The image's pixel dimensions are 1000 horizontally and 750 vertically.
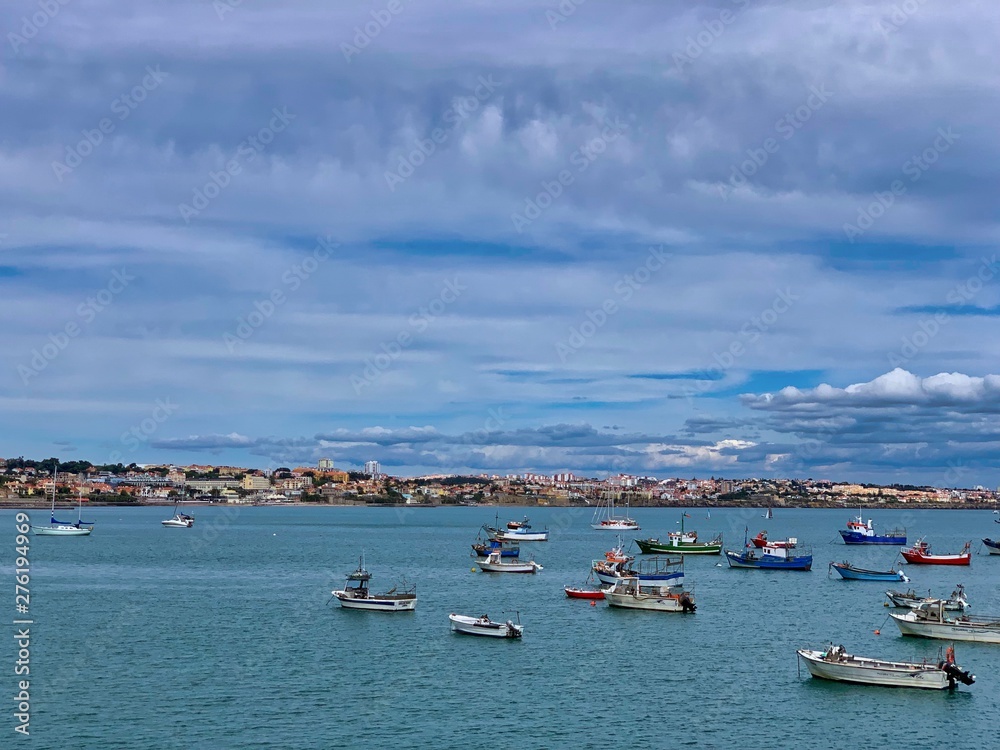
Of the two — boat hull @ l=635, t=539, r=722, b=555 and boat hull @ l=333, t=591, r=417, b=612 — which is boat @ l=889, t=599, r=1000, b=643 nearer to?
boat hull @ l=333, t=591, r=417, b=612

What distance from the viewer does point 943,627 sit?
5612cm

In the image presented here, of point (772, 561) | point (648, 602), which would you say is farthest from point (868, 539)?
point (648, 602)

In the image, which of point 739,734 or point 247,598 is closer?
point 739,734

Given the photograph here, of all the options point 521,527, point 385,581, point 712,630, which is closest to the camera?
point 712,630

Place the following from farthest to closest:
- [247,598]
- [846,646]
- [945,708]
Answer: [247,598]
[846,646]
[945,708]

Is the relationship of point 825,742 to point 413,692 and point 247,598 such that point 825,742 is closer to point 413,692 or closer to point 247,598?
point 413,692

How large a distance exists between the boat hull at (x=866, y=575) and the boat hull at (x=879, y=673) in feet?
162

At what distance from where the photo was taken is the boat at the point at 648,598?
67.5 meters

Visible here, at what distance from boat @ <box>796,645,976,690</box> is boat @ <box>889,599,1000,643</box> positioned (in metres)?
10.5

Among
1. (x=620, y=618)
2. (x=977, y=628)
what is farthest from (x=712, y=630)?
(x=977, y=628)

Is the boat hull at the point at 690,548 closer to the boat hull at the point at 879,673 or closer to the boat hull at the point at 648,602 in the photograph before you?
the boat hull at the point at 648,602

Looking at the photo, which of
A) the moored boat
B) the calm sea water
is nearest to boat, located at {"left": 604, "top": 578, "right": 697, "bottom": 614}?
the calm sea water

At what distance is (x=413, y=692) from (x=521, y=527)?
412 ft

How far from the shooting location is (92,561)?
336 ft
